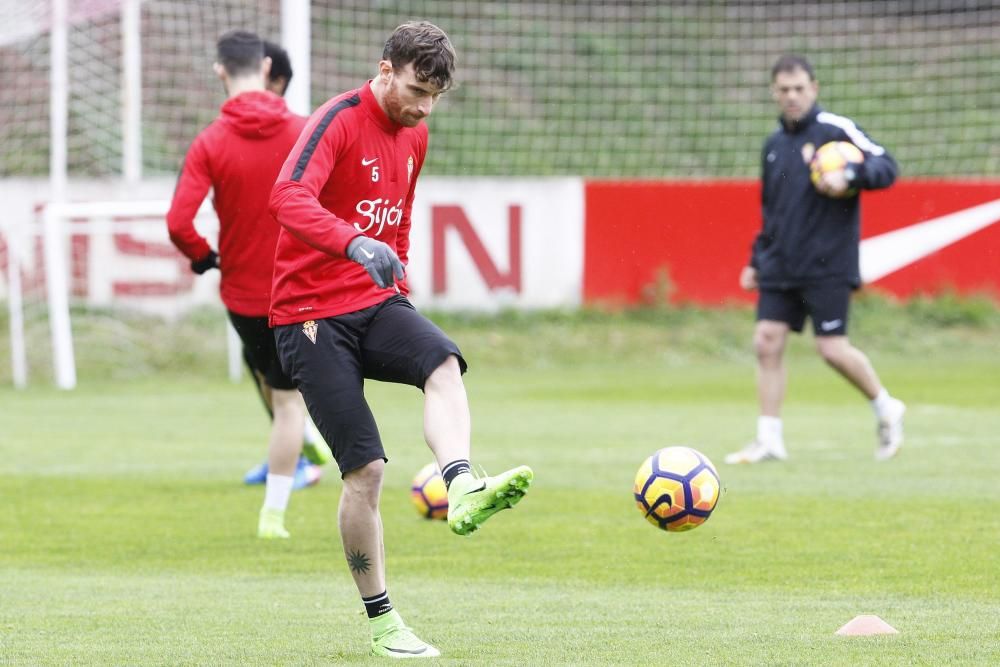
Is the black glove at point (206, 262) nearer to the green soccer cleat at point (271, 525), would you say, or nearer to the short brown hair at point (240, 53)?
the short brown hair at point (240, 53)

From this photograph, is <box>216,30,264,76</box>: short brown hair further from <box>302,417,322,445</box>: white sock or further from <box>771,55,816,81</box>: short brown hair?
<box>771,55,816,81</box>: short brown hair

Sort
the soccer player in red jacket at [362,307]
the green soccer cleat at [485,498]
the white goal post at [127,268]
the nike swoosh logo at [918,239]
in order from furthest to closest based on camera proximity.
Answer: the nike swoosh logo at [918,239], the white goal post at [127,268], the soccer player in red jacket at [362,307], the green soccer cleat at [485,498]

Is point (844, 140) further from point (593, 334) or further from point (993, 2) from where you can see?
point (993, 2)

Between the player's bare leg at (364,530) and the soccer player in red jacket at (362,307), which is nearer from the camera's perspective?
the soccer player in red jacket at (362,307)

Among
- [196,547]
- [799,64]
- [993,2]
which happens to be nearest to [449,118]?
[993,2]

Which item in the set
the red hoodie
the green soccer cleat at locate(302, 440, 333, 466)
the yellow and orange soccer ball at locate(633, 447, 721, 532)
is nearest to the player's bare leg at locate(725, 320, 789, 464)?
the green soccer cleat at locate(302, 440, 333, 466)

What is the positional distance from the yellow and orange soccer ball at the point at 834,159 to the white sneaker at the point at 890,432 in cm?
139

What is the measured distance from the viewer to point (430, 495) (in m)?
8.05

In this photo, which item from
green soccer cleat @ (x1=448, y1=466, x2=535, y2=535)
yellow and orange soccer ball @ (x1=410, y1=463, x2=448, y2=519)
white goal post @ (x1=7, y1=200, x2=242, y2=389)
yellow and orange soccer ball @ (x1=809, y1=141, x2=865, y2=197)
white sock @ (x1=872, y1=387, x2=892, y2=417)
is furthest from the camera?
white goal post @ (x1=7, y1=200, x2=242, y2=389)

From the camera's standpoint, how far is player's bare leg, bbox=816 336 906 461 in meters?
10.1

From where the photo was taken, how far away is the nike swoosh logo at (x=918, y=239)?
18953mm

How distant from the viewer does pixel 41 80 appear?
22.9 meters

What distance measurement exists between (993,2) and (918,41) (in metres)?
1.73

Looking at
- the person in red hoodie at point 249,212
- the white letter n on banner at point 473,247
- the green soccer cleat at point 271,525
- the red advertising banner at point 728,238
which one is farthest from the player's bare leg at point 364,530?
the red advertising banner at point 728,238
